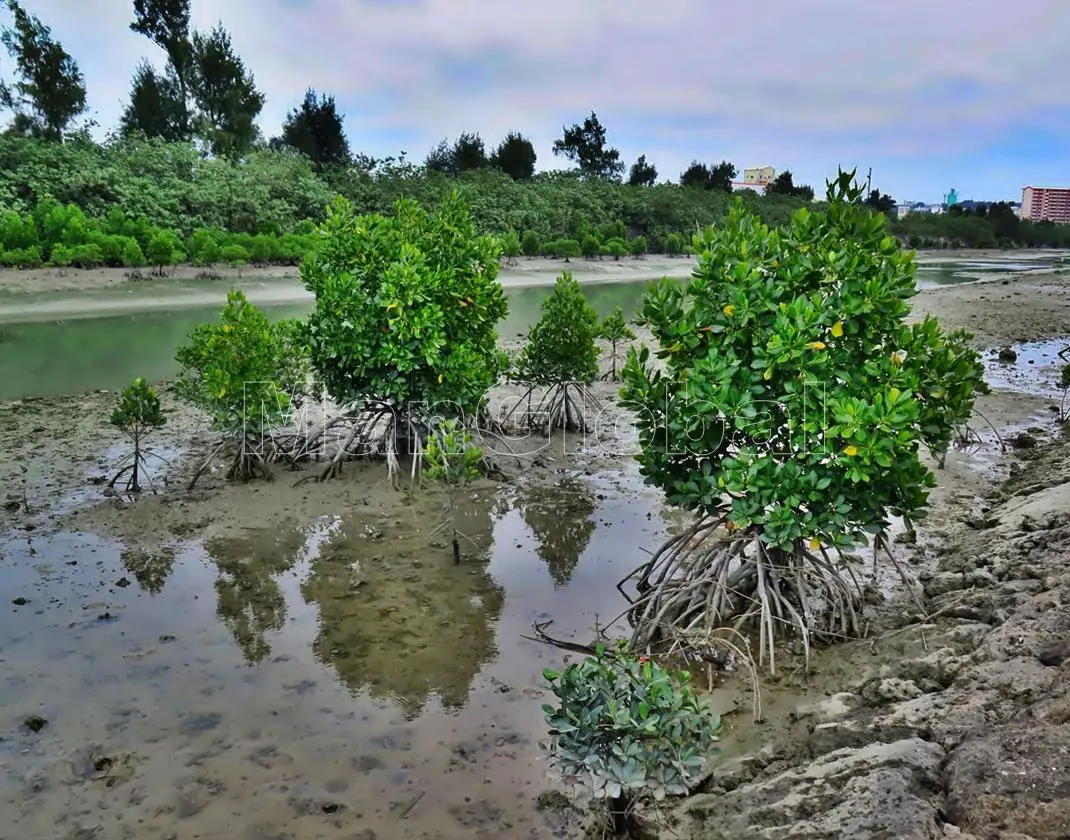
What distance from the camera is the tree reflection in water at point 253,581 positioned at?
230 inches

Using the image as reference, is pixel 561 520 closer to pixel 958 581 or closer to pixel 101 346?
pixel 958 581

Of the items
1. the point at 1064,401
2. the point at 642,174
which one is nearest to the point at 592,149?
the point at 642,174

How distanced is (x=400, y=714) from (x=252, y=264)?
25.7 metres

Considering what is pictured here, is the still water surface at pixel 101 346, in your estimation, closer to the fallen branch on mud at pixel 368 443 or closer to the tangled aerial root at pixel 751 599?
the fallen branch on mud at pixel 368 443

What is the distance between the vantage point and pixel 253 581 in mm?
6621

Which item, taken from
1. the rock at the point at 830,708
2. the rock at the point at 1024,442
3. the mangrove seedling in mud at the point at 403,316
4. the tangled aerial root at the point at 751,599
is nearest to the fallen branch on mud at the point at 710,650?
the tangled aerial root at the point at 751,599

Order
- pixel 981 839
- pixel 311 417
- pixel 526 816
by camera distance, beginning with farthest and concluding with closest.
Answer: pixel 311 417 → pixel 526 816 → pixel 981 839

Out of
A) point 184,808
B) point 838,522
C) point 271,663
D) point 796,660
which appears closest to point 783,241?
point 838,522

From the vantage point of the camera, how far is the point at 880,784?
3.31 m

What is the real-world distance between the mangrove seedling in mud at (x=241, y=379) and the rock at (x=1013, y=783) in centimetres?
708

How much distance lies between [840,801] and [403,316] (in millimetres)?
6067

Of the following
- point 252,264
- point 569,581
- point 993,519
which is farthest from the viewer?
point 252,264

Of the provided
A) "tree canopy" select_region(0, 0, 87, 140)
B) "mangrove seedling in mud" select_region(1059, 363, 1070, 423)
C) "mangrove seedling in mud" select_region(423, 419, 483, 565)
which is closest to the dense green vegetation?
"tree canopy" select_region(0, 0, 87, 140)

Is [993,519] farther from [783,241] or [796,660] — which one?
[783,241]
